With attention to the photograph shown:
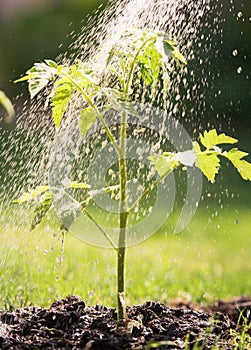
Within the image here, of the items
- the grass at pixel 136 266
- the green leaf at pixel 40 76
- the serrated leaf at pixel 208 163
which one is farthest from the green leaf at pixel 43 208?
the grass at pixel 136 266

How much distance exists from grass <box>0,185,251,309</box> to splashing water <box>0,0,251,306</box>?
8cm

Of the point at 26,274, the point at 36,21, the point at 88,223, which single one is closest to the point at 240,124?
the point at 36,21

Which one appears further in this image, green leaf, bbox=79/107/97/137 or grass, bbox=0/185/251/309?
grass, bbox=0/185/251/309

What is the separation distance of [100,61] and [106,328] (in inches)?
35.2

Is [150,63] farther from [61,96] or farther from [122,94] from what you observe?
[61,96]

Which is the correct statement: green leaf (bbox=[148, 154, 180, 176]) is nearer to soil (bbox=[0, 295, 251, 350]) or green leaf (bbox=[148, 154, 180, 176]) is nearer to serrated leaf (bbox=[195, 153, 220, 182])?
serrated leaf (bbox=[195, 153, 220, 182])

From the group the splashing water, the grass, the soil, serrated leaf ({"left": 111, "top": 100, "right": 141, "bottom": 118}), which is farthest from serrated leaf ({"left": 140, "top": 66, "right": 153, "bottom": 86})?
the grass

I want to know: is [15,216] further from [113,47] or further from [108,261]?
[113,47]

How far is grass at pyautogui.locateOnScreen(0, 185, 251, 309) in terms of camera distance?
357cm

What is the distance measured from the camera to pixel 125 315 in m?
2.38

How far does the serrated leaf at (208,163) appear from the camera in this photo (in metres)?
2.28

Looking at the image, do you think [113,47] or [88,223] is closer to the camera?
[113,47]

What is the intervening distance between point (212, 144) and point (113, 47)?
447 mm

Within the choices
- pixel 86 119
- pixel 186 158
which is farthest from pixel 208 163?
pixel 86 119
